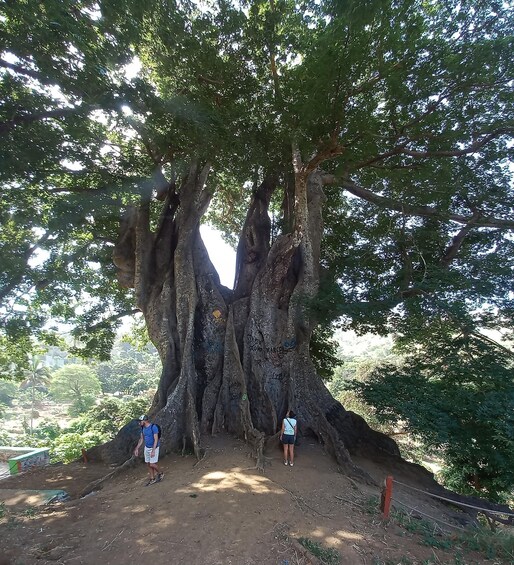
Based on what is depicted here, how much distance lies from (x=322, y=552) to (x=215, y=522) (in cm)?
118

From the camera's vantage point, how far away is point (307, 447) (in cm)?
636

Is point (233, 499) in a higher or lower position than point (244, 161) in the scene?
lower

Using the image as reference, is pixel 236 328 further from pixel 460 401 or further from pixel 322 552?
pixel 322 552

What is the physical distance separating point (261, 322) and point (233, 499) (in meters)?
3.98

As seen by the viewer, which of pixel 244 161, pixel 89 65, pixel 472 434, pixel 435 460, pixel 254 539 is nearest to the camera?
pixel 254 539

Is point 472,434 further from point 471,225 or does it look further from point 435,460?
point 435,460

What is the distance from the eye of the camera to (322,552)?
3303mm

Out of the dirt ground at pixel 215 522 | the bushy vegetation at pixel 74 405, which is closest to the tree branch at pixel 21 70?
the dirt ground at pixel 215 522

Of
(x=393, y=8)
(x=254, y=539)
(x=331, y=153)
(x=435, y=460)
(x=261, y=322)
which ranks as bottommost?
(x=435, y=460)

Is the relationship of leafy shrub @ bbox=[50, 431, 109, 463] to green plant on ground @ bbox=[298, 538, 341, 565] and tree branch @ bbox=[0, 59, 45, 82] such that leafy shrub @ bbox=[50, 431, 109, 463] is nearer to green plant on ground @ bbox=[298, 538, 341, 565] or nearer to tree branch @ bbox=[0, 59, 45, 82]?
green plant on ground @ bbox=[298, 538, 341, 565]

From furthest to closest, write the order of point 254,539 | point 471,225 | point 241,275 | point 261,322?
point 241,275 < point 261,322 < point 471,225 < point 254,539

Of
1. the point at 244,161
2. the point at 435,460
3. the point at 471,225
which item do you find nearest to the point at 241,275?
the point at 244,161

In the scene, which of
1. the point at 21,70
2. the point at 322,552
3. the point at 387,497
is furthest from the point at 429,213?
the point at 21,70

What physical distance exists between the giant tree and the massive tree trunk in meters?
0.05
